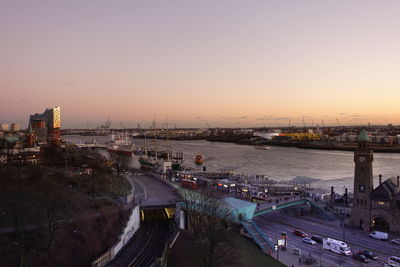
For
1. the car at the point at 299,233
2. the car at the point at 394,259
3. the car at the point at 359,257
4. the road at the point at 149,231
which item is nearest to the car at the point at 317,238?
the car at the point at 299,233

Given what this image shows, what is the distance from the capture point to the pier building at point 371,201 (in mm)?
13298

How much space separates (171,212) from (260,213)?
402 centimetres

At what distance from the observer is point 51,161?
90.6ft

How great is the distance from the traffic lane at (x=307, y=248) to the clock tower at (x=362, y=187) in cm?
279

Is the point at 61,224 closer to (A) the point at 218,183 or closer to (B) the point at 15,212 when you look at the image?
(B) the point at 15,212

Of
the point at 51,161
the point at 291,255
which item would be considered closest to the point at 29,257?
the point at 291,255

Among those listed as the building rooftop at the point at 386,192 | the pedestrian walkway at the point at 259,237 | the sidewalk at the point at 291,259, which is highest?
the building rooftop at the point at 386,192

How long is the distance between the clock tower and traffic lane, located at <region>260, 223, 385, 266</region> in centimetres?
279

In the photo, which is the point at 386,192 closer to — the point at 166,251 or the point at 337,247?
the point at 337,247

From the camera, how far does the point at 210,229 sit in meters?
10.7

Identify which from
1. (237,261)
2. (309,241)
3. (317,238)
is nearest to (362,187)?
(317,238)

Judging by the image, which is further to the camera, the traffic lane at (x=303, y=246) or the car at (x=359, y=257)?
the traffic lane at (x=303, y=246)

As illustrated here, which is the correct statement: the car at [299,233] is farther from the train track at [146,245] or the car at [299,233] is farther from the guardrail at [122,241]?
the guardrail at [122,241]

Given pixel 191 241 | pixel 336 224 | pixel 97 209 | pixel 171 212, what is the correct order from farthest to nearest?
pixel 171 212, pixel 336 224, pixel 97 209, pixel 191 241
